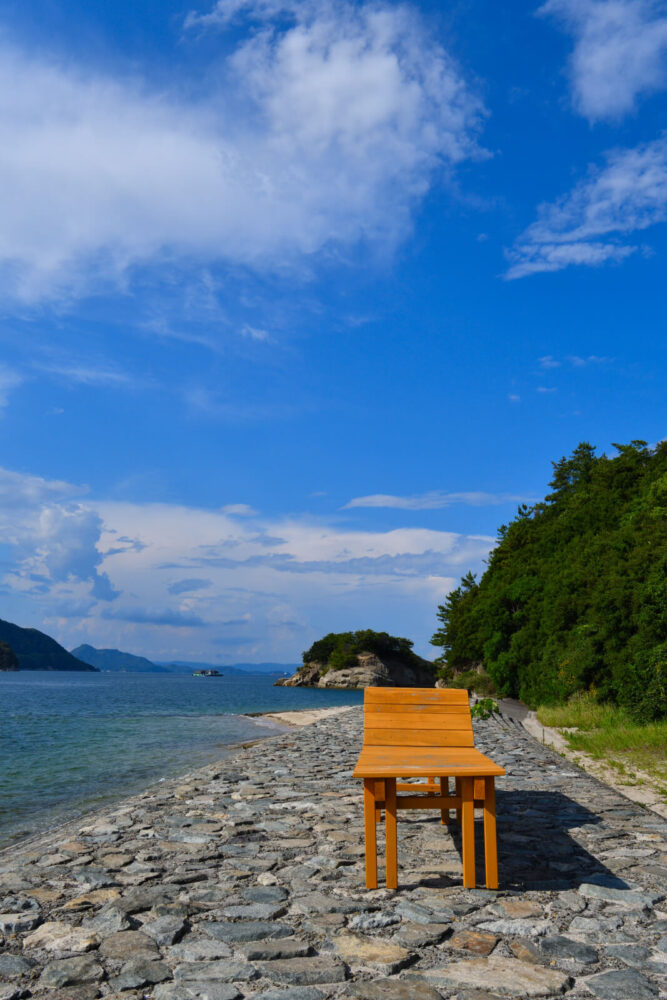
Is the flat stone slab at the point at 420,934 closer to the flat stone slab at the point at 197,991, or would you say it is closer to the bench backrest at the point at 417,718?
the flat stone slab at the point at 197,991

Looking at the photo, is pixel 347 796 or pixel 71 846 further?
pixel 347 796

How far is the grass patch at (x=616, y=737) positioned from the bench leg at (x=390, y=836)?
15.6 ft

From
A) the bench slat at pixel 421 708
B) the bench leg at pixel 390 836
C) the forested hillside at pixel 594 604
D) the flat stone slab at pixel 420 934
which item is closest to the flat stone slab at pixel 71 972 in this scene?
the flat stone slab at pixel 420 934

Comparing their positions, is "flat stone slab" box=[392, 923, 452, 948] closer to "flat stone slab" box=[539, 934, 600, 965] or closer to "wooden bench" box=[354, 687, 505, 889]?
"flat stone slab" box=[539, 934, 600, 965]

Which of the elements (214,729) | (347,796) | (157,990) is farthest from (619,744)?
(214,729)

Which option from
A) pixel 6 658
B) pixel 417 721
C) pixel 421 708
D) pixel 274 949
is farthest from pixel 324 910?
pixel 6 658

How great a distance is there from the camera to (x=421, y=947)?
3744 millimetres

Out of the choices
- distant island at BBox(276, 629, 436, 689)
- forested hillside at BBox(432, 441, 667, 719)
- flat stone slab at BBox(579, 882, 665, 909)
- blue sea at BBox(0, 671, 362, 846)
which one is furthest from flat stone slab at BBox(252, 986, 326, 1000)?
distant island at BBox(276, 629, 436, 689)

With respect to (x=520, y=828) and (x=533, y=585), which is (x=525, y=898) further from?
(x=533, y=585)

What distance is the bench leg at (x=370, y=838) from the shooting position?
468 cm

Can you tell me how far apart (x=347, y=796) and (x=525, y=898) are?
3703 millimetres

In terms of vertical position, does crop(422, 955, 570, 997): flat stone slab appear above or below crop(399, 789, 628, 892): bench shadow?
above

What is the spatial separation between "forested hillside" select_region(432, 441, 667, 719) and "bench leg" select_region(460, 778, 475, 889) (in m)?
9.61

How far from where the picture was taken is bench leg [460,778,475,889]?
4.70 metres
